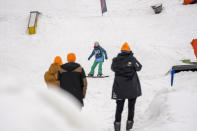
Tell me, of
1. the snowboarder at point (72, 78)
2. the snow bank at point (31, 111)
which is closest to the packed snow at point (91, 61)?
the snow bank at point (31, 111)

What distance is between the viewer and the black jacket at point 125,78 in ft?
15.1

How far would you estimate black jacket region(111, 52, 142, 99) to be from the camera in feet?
15.1

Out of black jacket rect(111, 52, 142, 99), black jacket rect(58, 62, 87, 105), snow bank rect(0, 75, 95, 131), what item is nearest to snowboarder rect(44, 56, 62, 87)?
black jacket rect(58, 62, 87, 105)

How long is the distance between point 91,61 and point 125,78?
8.35 metres

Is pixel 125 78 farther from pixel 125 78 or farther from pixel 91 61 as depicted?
pixel 91 61

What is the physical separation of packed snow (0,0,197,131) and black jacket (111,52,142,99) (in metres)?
0.60

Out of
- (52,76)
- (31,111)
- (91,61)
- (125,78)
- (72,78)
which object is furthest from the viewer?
(91,61)

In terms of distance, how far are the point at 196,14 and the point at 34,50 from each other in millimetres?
10746

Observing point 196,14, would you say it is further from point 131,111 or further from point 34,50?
point 131,111

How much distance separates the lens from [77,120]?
1.17 metres

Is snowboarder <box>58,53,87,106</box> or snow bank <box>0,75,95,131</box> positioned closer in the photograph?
snow bank <box>0,75,95,131</box>

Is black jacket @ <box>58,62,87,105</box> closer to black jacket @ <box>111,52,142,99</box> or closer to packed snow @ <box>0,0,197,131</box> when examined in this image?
packed snow @ <box>0,0,197,131</box>

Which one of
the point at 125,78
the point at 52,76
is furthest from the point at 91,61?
the point at 125,78

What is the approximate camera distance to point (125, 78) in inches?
183
